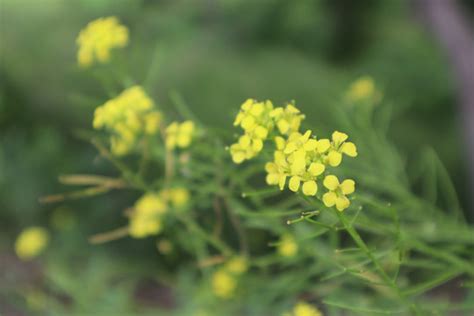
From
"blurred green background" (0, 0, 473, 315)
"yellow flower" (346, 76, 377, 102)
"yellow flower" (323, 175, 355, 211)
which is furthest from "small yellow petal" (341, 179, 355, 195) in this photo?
"blurred green background" (0, 0, 473, 315)

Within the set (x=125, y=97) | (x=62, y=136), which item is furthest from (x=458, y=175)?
(x=125, y=97)

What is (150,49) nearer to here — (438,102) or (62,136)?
(62,136)

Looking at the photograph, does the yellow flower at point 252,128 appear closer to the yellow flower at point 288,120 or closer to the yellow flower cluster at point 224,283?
the yellow flower at point 288,120

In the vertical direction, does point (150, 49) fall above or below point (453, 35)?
above

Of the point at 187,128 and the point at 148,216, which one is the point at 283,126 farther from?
the point at 148,216

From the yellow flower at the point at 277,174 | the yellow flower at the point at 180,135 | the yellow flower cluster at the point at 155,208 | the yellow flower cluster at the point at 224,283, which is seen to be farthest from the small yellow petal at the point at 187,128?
the yellow flower cluster at the point at 224,283

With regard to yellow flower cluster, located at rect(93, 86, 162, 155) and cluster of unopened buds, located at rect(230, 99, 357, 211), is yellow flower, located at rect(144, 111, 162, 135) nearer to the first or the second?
yellow flower cluster, located at rect(93, 86, 162, 155)

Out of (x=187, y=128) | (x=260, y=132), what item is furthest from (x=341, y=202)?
(x=187, y=128)
